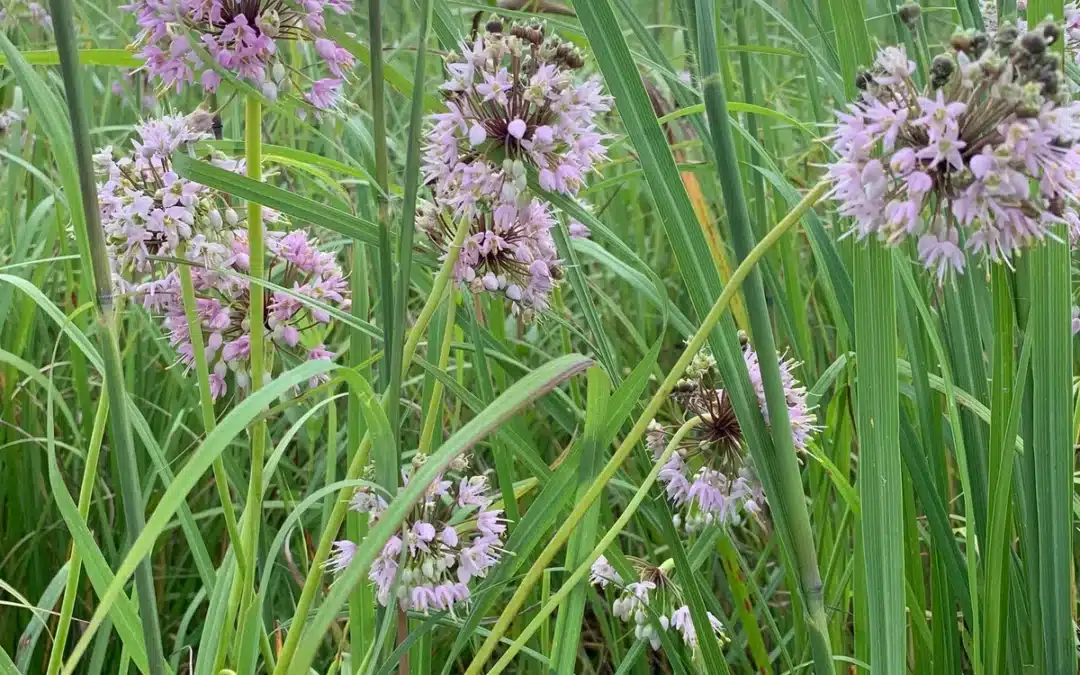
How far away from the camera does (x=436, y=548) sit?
3.74ft

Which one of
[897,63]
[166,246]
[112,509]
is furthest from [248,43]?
[112,509]

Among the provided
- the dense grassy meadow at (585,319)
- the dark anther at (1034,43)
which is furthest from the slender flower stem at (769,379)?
the dark anther at (1034,43)

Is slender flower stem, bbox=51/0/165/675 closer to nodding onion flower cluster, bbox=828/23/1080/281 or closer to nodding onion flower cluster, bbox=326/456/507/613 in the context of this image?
nodding onion flower cluster, bbox=326/456/507/613

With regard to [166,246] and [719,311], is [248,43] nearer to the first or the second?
[166,246]

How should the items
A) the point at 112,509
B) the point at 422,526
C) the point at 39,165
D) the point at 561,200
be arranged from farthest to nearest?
the point at 39,165
the point at 112,509
the point at 422,526
the point at 561,200

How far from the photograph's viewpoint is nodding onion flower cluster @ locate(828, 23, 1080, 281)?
2.34 feet

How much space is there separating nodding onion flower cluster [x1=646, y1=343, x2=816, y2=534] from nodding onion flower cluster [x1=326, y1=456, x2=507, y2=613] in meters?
0.25

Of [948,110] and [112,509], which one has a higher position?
[948,110]

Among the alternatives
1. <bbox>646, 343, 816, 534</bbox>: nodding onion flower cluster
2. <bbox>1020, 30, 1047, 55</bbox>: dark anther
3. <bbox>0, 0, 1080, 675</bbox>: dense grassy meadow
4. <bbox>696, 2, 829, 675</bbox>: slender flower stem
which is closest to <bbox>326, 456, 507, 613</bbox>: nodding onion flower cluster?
<bbox>0, 0, 1080, 675</bbox>: dense grassy meadow

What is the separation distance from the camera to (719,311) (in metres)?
0.82

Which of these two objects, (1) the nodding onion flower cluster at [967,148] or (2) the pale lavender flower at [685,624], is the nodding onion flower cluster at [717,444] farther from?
(1) the nodding onion flower cluster at [967,148]

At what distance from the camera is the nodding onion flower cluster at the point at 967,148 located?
713 millimetres

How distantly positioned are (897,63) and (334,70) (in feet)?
2.15

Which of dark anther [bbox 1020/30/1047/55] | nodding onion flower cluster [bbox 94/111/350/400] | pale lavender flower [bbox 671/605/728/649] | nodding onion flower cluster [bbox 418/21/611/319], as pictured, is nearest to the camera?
dark anther [bbox 1020/30/1047/55]
